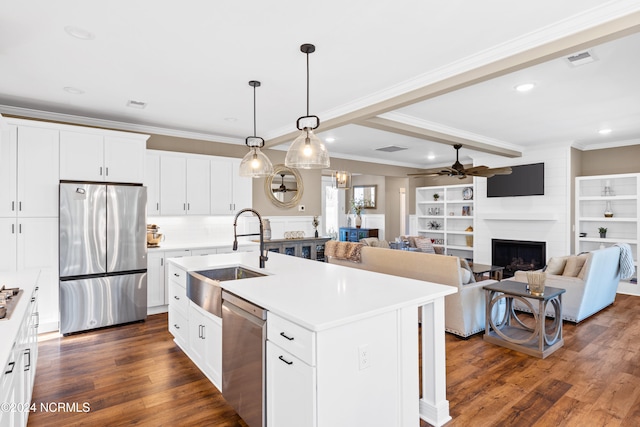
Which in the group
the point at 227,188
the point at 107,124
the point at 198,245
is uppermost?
the point at 107,124

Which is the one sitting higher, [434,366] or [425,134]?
[425,134]

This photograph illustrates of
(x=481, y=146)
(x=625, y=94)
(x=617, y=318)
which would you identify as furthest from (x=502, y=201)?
(x=625, y=94)

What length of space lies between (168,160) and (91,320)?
2228mm

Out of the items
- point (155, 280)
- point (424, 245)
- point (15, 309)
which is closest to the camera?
point (15, 309)

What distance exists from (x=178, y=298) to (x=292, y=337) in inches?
80.7

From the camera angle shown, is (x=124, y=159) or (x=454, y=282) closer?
(x=454, y=282)

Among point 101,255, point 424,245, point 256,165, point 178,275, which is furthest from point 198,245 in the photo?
point 424,245

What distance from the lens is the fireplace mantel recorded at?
6.61m

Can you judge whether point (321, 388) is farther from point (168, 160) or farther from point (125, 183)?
point (168, 160)

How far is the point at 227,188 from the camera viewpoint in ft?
18.2

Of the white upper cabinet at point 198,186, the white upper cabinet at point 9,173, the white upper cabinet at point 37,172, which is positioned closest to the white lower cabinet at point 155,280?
the white upper cabinet at point 198,186

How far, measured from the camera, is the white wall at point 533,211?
6484 millimetres

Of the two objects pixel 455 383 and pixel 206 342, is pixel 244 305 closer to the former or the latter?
pixel 206 342

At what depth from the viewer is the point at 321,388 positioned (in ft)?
5.36
